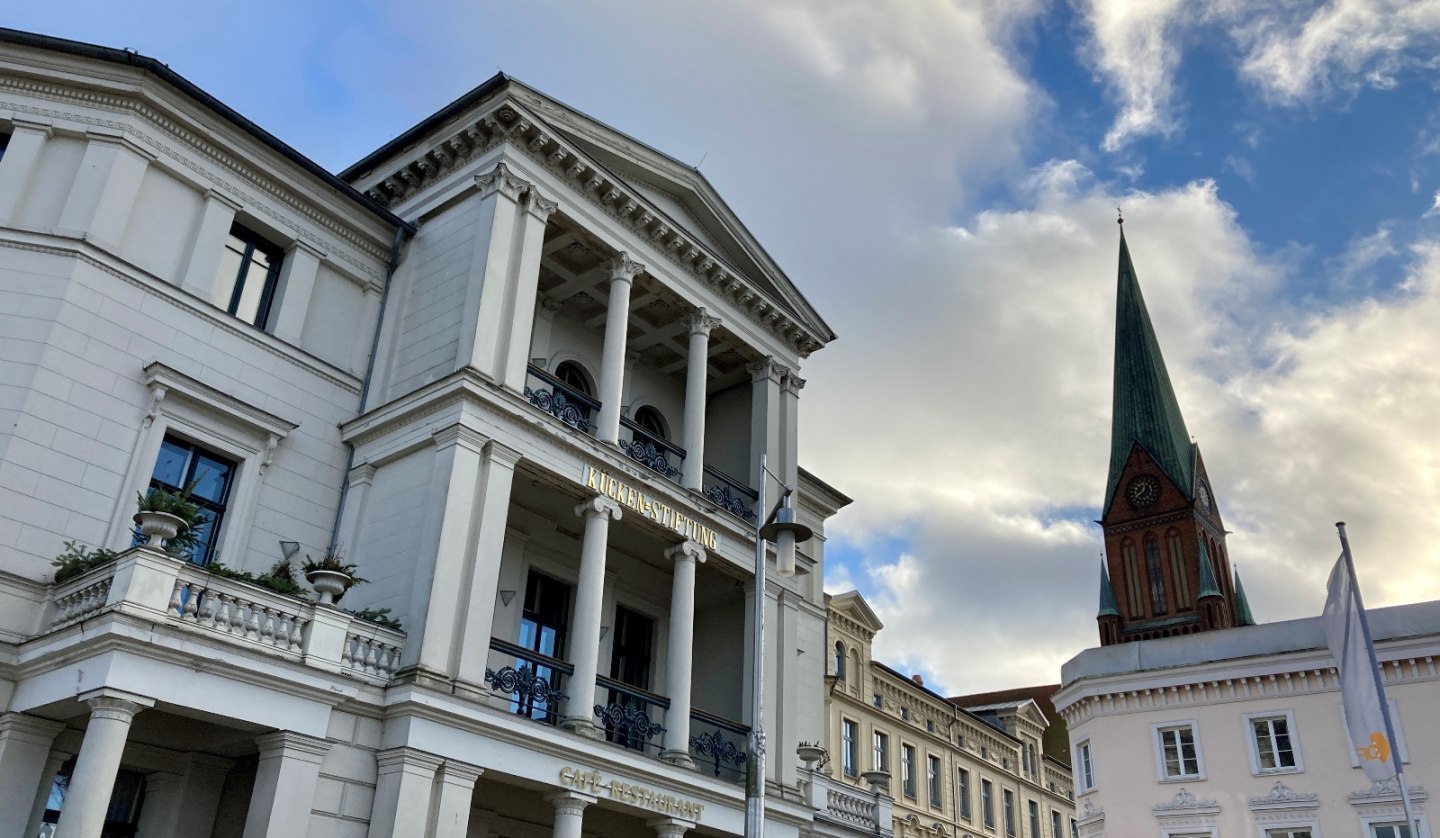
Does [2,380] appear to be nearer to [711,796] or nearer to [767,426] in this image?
[711,796]

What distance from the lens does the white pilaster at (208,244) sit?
1848 cm

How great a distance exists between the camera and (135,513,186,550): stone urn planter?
1385 centimetres

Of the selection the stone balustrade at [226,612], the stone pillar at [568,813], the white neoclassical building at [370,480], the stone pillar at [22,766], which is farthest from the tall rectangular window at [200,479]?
the stone pillar at [568,813]

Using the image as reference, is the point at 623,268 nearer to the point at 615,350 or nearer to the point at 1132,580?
the point at 615,350

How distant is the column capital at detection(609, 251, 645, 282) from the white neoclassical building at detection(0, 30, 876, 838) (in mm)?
223

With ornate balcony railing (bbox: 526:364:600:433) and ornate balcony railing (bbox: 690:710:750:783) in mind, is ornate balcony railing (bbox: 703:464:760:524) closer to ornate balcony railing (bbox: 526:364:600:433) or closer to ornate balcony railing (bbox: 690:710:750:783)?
ornate balcony railing (bbox: 526:364:600:433)

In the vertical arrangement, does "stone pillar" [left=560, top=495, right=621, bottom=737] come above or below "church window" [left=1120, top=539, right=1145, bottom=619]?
below

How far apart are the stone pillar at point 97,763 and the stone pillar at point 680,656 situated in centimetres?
939

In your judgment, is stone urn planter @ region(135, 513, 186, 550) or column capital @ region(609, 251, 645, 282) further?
column capital @ region(609, 251, 645, 282)

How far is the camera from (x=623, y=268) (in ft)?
73.4

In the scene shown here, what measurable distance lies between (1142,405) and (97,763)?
3644 inches

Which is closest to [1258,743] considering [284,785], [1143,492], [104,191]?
[284,785]

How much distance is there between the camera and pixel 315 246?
20.5 m

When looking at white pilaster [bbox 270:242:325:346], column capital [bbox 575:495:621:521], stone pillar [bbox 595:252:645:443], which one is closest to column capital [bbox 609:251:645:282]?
stone pillar [bbox 595:252:645:443]
